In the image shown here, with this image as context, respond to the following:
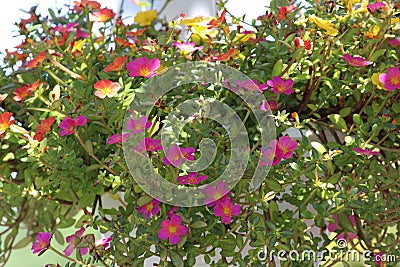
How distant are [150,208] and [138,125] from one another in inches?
4.4

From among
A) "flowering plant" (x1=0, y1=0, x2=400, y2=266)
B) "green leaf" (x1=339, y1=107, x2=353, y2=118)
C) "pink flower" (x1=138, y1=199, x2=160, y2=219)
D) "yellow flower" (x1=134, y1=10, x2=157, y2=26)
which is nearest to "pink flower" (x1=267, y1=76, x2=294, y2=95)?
"flowering plant" (x1=0, y1=0, x2=400, y2=266)

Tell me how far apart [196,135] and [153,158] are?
2.5 inches

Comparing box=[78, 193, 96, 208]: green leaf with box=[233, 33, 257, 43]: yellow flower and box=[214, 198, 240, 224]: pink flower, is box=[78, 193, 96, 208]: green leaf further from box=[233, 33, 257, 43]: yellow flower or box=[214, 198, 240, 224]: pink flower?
box=[233, 33, 257, 43]: yellow flower

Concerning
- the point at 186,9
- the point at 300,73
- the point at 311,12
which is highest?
the point at 186,9

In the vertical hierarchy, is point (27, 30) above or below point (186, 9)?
below

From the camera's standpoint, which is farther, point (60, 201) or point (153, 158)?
point (60, 201)

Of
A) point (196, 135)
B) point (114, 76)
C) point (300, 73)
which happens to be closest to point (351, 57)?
point (300, 73)

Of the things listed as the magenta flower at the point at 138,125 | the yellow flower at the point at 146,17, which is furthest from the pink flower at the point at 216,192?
the yellow flower at the point at 146,17

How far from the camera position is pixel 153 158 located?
760mm

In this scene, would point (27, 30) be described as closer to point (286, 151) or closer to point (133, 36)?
point (133, 36)

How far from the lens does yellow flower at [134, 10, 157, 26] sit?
3.94 ft

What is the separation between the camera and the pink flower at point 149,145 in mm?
732

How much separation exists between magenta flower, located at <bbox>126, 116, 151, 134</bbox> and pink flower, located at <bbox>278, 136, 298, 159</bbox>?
172 mm

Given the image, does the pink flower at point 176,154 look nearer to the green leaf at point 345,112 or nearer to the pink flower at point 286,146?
the pink flower at point 286,146
